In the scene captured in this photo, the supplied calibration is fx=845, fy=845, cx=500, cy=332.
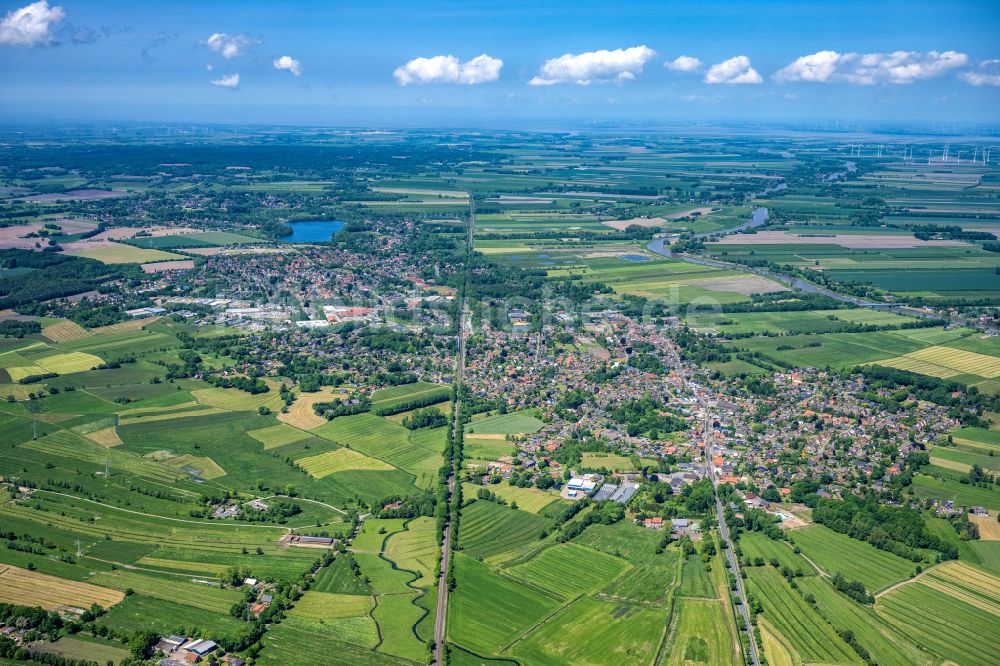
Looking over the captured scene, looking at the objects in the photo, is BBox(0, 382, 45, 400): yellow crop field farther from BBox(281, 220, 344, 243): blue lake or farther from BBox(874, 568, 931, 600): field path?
BBox(281, 220, 344, 243): blue lake

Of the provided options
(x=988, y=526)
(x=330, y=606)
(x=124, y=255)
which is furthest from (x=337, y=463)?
(x=124, y=255)

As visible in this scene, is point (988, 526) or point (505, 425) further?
point (505, 425)

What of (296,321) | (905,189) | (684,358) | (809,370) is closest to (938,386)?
(809,370)

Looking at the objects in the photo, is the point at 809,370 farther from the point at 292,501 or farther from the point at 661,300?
the point at 292,501

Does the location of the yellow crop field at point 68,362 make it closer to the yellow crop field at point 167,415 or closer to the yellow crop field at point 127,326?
the yellow crop field at point 127,326

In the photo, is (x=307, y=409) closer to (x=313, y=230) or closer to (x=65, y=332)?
(x=65, y=332)

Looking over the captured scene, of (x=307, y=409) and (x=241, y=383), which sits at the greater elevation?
(x=241, y=383)

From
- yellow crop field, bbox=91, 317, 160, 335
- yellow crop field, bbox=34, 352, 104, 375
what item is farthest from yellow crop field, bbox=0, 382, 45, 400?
yellow crop field, bbox=91, 317, 160, 335
